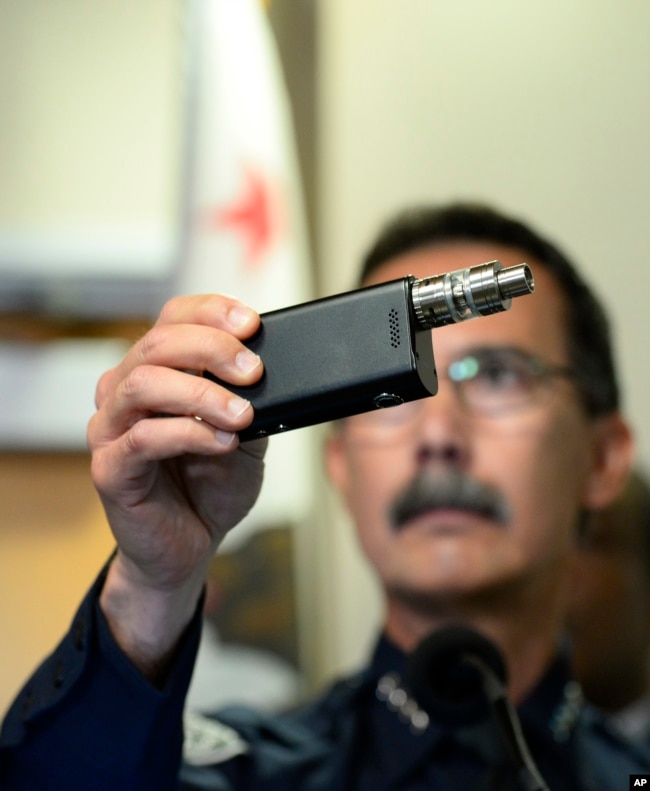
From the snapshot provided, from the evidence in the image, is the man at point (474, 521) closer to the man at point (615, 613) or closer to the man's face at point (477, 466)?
the man's face at point (477, 466)

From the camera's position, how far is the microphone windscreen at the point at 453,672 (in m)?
0.59

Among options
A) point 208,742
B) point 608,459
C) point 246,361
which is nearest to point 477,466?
point 608,459

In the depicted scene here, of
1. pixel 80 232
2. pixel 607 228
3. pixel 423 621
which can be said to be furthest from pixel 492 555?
pixel 80 232

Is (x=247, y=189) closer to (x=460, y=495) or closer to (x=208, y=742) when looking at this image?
(x=460, y=495)

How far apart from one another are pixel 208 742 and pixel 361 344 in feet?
1.56

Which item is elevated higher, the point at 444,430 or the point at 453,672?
the point at 444,430

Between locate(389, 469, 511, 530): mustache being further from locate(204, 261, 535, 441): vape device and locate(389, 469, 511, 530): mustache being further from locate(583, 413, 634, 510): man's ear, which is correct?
locate(204, 261, 535, 441): vape device

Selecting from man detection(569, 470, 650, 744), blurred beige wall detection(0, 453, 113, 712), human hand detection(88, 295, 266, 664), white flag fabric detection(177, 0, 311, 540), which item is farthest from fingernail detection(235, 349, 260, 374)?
man detection(569, 470, 650, 744)

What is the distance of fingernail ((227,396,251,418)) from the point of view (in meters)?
0.42

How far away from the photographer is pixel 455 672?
628mm

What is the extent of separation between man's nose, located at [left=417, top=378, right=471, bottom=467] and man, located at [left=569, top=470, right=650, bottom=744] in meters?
0.30

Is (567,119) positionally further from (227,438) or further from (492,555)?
(227,438)

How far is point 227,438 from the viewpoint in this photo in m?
0.43

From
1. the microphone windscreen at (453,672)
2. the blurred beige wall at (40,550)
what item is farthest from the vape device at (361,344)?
the blurred beige wall at (40,550)
